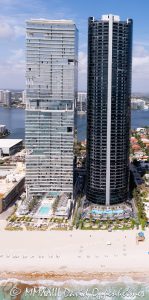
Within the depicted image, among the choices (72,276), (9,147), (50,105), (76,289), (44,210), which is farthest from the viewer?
(9,147)

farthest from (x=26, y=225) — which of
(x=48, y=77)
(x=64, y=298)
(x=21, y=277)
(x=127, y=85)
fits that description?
(x=127, y=85)

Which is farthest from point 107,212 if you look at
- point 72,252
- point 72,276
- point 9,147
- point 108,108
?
point 9,147

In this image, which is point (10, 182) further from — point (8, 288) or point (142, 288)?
point (142, 288)

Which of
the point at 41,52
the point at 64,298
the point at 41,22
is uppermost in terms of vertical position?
the point at 41,22

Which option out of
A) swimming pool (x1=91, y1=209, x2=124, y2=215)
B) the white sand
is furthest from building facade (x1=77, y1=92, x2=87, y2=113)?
the white sand

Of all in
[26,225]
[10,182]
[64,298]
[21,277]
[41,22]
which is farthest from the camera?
Result: [10,182]

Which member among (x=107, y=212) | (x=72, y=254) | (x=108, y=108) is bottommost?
(x=72, y=254)

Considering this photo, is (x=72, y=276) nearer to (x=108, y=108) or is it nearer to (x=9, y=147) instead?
(x=108, y=108)
